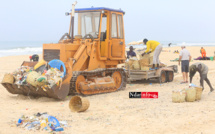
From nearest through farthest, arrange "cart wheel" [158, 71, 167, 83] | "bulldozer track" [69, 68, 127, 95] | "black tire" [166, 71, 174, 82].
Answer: "bulldozer track" [69, 68, 127, 95], "cart wheel" [158, 71, 167, 83], "black tire" [166, 71, 174, 82]

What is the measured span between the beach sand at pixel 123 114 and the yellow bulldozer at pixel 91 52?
0.57m

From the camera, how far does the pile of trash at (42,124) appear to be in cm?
717

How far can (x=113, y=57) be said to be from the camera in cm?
1331

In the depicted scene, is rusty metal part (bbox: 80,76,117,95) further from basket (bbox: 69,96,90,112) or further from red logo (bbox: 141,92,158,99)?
basket (bbox: 69,96,90,112)

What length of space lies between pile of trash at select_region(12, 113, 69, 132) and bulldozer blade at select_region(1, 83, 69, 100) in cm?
252

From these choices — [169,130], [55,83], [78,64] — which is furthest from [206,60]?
[169,130]

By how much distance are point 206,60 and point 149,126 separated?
22.5 metres

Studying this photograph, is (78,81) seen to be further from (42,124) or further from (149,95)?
(42,124)

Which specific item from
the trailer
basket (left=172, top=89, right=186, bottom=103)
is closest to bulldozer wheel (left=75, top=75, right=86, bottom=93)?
the trailer

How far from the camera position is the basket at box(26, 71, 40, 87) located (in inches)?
410

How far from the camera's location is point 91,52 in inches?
491

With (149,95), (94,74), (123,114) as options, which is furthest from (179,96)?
(94,74)

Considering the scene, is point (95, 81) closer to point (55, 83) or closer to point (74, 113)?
point (55, 83)

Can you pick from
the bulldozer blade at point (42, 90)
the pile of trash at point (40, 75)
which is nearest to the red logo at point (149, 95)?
the bulldozer blade at point (42, 90)
